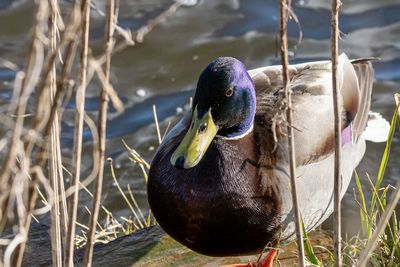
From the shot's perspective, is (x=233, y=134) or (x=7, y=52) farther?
(x=7, y=52)

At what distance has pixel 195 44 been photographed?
7.55m

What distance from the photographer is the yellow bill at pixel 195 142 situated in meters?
3.39

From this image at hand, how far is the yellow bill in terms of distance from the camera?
339 centimetres

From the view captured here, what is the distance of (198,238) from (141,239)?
24.0 inches

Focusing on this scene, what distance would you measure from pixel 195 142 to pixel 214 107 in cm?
18

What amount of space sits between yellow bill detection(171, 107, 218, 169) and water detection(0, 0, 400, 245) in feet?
10.9

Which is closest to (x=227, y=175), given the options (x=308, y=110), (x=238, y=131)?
(x=238, y=131)

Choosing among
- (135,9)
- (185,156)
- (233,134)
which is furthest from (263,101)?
(135,9)

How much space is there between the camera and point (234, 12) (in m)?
7.59

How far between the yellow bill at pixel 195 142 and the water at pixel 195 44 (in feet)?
10.9

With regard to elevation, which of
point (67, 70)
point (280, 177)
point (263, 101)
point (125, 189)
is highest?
point (67, 70)

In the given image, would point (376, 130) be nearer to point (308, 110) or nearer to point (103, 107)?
point (308, 110)

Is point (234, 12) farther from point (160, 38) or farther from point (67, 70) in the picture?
point (67, 70)

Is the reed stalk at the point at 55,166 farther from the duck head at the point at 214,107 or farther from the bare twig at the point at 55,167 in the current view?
the duck head at the point at 214,107
